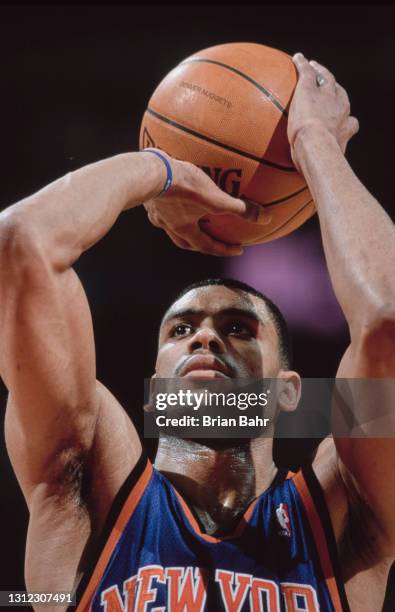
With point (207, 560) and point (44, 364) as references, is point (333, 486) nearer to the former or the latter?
point (207, 560)

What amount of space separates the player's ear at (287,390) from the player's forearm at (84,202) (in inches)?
30.5

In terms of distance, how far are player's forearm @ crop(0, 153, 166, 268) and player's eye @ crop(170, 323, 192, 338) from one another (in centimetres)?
51

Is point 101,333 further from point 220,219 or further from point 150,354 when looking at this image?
point 220,219

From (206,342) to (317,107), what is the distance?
2.38 ft

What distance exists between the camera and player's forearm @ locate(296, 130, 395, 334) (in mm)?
1710

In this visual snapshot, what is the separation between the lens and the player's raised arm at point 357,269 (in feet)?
5.62

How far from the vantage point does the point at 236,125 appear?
2.02 metres

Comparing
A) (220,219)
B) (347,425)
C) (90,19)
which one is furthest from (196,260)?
(347,425)

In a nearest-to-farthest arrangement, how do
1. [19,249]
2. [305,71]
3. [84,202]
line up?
1. [19,249]
2. [84,202]
3. [305,71]

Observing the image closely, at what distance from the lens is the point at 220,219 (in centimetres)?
212

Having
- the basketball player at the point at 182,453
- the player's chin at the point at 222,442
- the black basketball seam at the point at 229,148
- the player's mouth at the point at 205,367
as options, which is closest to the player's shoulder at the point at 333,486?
Answer: the basketball player at the point at 182,453

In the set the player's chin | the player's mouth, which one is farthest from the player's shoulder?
the player's mouth

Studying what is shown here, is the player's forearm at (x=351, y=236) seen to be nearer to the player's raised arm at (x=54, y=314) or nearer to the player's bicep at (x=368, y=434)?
the player's bicep at (x=368, y=434)

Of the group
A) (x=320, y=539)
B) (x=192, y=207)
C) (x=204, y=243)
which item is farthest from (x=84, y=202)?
(x=320, y=539)
